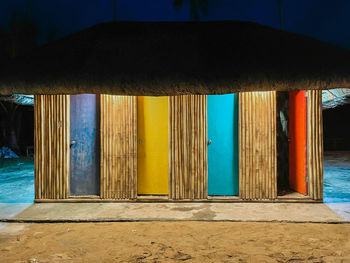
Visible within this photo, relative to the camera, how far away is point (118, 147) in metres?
5.68

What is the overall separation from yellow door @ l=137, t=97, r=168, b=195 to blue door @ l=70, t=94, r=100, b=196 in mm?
993

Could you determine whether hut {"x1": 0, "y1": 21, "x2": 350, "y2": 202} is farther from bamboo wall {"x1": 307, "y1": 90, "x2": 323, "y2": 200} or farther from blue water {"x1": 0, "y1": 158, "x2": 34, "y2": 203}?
blue water {"x1": 0, "y1": 158, "x2": 34, "y2": 203}

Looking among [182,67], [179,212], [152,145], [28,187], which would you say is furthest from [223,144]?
[28,187]

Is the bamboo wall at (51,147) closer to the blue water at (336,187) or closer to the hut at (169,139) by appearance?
the hut at (169,139)

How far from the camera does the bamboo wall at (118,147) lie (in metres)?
5.64

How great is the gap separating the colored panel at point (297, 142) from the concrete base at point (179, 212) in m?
0.81

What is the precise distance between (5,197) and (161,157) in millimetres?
4185

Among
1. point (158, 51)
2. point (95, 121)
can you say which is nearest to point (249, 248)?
point (158, 51)

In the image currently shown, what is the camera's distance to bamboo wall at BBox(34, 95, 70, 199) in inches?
222

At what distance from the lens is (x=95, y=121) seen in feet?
19.0

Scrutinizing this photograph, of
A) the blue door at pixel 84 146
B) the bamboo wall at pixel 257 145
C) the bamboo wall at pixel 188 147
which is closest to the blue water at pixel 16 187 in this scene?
the blue door at pixel 84 146

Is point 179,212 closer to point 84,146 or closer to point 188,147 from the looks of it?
point 188,147

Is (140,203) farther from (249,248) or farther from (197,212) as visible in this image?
(249,248)

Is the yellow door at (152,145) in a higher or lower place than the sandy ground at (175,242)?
higher
